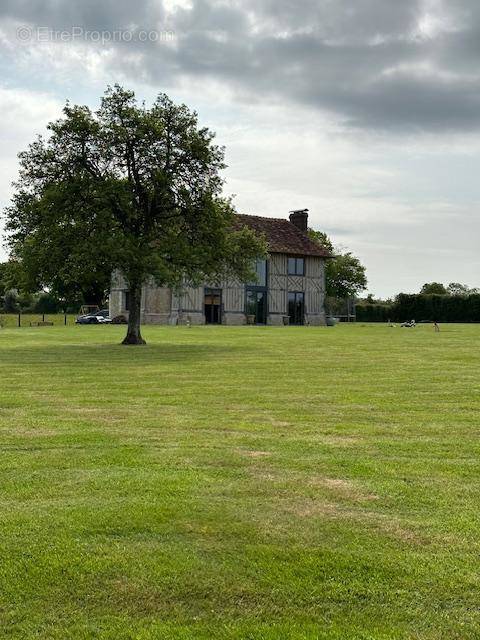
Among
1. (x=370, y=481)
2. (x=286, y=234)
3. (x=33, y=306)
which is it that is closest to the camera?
(x=370, y=481)

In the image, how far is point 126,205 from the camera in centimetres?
2420

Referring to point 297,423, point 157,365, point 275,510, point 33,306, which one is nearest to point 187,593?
point 275,510

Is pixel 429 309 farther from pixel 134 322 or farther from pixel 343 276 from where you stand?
pixel 134 322

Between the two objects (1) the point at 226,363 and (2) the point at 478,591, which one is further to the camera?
(1) the point at 226,363

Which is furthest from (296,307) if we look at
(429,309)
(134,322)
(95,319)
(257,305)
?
(134,322)

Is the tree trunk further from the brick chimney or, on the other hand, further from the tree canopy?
the tree canopy

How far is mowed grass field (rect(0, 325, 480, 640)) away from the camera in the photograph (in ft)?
11.9

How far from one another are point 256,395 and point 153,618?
774 cm

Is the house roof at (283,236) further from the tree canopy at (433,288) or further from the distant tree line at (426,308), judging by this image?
the tree canopy at (433,288)

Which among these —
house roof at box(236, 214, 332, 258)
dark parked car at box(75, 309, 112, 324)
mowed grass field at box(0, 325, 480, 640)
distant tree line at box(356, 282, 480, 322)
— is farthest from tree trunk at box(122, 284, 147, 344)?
distant tree line at box(356, 282, 480, 322)

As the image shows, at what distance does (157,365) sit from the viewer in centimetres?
1675

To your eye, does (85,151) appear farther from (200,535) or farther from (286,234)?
(286,234)

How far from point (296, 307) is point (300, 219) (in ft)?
27.2

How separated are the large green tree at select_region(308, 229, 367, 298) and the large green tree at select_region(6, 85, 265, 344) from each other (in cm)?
5533
